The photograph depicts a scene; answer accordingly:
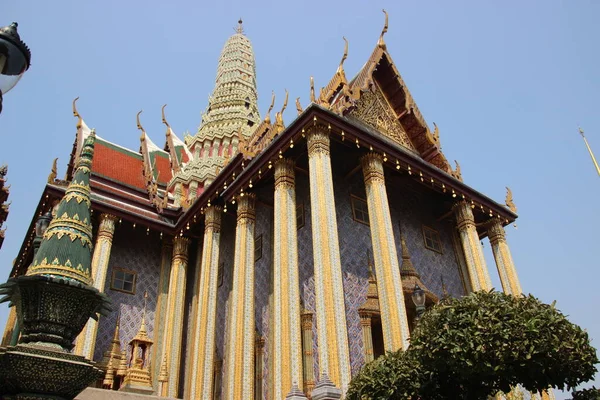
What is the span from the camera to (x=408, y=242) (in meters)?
12.7

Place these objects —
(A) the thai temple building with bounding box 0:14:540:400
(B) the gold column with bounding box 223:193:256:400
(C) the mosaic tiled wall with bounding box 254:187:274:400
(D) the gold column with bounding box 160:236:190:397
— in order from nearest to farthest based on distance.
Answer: (A) the thai temple building with bounding box 0:14:540:400 → (B) the gold column with bounding box 223:193:256:400 → (C) the mosaic tiled wall with bounding box 254:187:274:400 → (D) the gold column with bounding box 160:236:190:397

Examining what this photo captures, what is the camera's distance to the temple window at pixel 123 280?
45.4ft

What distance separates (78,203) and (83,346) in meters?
8.76

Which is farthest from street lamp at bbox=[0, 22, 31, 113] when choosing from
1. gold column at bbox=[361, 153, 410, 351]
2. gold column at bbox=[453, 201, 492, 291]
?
gold column at bbox=[453, 201, 492, 291]

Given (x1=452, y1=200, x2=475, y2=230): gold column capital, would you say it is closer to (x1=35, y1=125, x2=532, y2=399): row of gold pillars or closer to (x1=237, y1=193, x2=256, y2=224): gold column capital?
(x1=35, y1=125, x2=532, y2=399): row of gold pillars

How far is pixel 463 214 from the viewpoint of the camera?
1283 centimetres

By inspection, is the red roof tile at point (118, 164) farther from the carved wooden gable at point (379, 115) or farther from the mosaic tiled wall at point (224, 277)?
the carved wooden gable at point (379, 115)

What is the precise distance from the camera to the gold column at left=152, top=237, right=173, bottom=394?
1291cm

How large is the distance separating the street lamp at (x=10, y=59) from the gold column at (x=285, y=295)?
6781mm

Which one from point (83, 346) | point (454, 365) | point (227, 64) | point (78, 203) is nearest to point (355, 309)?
point (454, 365)

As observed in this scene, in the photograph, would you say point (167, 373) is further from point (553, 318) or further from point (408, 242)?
point (553, 318)

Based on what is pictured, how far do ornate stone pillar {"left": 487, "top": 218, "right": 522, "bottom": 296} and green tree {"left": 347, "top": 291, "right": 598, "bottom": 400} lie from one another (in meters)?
6.97

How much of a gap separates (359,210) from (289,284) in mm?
3276

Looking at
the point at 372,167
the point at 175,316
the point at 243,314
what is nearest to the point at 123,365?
the point at 175,316
